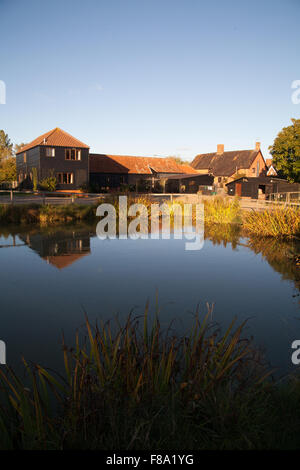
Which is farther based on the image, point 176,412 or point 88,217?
point 88,217

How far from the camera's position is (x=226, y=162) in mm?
58781

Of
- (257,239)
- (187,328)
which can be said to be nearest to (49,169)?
(257,239)

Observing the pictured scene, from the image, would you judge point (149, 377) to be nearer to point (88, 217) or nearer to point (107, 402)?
point (107, 402)

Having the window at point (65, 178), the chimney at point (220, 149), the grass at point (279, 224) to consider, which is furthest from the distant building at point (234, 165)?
the grass at point (279, 224)

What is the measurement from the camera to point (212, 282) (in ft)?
25.0

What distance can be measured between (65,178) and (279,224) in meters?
29.9

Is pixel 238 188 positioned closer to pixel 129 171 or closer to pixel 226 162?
pixel 129 171

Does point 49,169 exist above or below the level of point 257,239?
above

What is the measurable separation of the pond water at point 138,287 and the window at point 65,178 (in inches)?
1034

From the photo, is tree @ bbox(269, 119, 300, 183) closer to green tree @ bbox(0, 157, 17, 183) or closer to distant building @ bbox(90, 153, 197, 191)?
distant building @ bbox(90, 153, 197, 191)

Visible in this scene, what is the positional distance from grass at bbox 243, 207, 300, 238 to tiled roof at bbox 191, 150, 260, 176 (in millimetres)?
43752

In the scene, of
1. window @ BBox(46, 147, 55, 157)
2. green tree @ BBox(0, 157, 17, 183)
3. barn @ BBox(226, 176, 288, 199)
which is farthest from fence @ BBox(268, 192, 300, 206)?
green tree @ BBox(0, 157, 17, 183)

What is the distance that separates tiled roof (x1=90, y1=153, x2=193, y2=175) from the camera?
4403cm

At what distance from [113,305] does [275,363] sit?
303 centimetres
